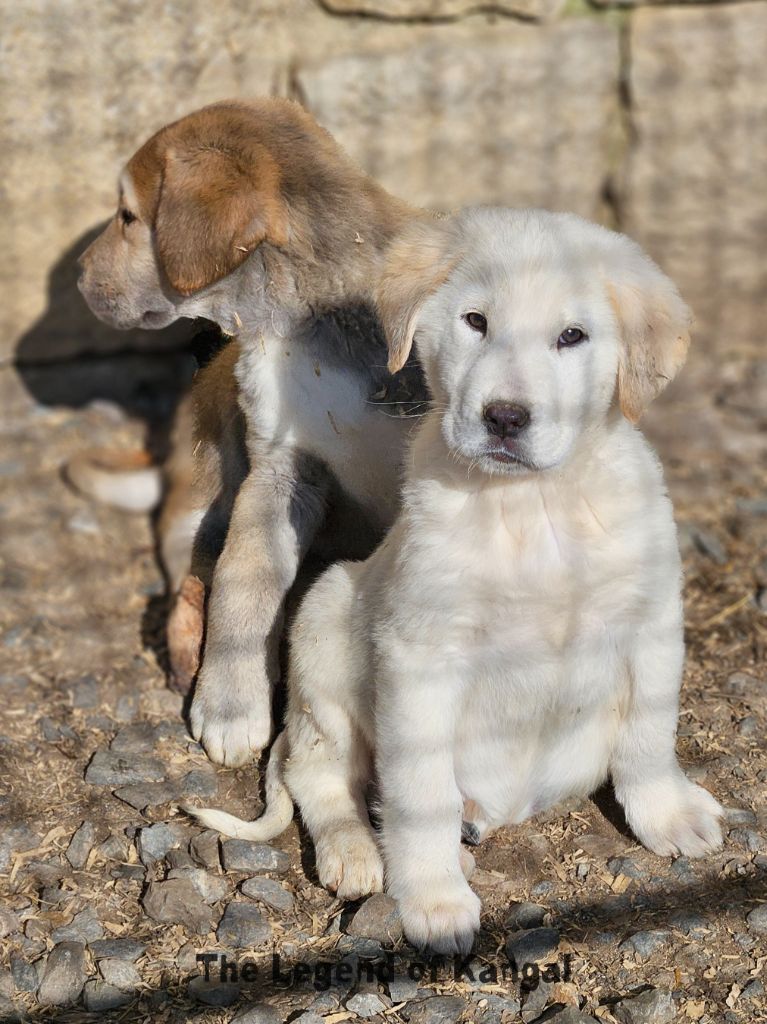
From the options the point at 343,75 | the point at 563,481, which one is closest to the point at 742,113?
the point at 343,75

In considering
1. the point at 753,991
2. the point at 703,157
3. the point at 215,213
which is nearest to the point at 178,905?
the point at 753,991

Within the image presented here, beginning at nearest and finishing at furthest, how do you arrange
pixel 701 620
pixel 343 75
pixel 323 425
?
pixel 323 425, pixel 701 620, pixel 343 75

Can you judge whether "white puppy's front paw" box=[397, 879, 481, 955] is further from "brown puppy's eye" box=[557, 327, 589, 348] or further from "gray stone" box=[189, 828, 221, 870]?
"brown puppy's eye" box=[557, 327, 589, 348]

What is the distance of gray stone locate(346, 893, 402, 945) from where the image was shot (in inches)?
125

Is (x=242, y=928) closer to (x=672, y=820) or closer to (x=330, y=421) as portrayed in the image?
(x=672, y=820)

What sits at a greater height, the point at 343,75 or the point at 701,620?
the point at 343,75

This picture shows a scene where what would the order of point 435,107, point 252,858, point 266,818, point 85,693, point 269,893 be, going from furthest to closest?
point 435,107
point 85,693
point 266,818
point 252,858
point 269,893

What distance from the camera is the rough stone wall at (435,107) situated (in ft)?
18.4

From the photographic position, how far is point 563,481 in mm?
3115

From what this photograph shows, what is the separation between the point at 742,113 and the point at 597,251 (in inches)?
139

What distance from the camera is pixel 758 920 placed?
10.5 ft

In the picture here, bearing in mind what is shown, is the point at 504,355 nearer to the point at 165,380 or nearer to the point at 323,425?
the point at 323,425

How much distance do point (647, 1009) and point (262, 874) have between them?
1039 mm

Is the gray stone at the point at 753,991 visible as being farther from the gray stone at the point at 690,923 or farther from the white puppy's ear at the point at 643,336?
the white puppy's ear at the point at 643,336
